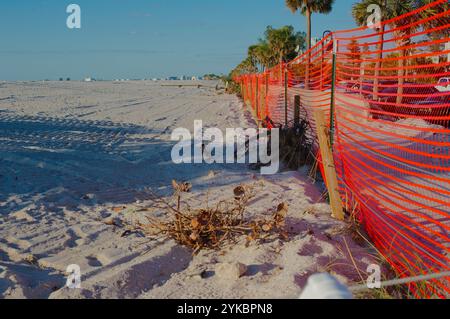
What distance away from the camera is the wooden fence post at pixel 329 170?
12.2 ft

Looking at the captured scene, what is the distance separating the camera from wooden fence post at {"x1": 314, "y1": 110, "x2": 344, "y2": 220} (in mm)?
3719

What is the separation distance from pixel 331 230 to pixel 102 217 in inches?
90.8

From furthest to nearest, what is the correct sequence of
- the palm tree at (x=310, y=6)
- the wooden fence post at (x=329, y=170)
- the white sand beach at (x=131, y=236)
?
the palm tree at (x=310, y=6) < the wooden fence post at (x=329, y=170) < the white sand beach at (x=131, y=236)

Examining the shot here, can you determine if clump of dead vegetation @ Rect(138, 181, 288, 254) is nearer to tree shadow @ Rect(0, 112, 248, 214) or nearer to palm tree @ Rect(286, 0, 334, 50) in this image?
tree shadow @ Rect(0, 112, 248, 214)

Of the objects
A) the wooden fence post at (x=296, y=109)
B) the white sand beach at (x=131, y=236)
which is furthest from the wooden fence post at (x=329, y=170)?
the wooden fence post at (x=296, y=109)

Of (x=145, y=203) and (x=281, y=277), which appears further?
(x=145, y=203)

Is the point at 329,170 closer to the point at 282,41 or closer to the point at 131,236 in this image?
the point at 131,236

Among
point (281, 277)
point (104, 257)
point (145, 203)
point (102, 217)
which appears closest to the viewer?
point (281, 277)

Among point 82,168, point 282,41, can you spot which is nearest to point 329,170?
point 82,168

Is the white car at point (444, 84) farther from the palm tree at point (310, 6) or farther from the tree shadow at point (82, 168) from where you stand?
the palm tree at point (310, 6)
